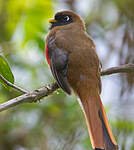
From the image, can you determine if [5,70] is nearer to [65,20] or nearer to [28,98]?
[28,98]

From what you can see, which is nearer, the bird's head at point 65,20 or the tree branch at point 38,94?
the tree branch at point 38,94

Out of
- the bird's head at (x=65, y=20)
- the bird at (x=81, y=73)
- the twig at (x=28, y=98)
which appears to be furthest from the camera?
the bird's head at (x=65, y=20)

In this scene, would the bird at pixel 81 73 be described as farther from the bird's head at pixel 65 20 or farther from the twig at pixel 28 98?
the bird's head at pixel 65 20

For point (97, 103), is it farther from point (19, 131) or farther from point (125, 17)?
A: point (19, 131)

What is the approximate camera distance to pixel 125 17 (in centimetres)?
526

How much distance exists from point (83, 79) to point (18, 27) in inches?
55.5

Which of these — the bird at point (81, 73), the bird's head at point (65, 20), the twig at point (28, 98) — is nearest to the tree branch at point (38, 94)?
the twig at point (28, 98)

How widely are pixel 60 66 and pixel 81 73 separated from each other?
0.76 feet

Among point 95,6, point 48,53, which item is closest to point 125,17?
point 48,53

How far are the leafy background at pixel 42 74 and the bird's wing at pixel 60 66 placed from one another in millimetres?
559

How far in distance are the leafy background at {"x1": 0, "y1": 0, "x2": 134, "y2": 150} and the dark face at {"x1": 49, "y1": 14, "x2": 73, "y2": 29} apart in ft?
0.43

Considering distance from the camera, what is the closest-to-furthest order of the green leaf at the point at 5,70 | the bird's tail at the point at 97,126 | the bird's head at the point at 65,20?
1. the green leaf at the point at 5,70
2. the bird's tail at the point at 97,126
3. the bird's head at the point at 65,20

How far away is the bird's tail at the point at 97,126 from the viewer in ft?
12.8

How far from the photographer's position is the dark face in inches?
216
